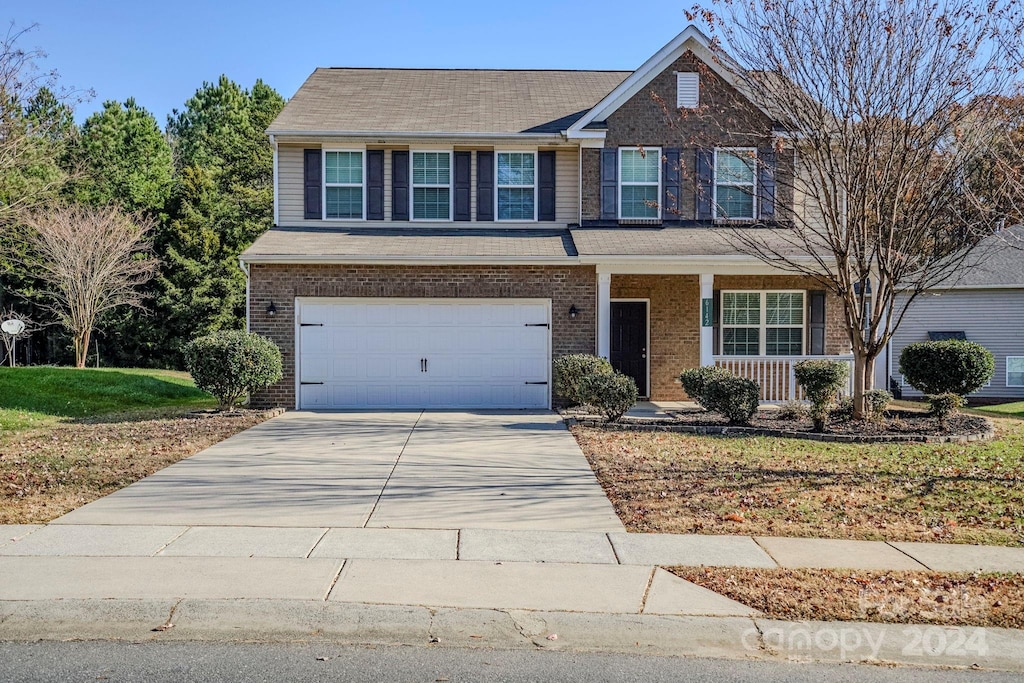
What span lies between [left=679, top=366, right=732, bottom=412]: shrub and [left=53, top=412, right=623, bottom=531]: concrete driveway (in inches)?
106

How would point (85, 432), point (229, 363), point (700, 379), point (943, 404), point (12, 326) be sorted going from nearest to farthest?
point (85, 432), point (943, 404), point (700, 379), point (229, 363), point (12, 326)

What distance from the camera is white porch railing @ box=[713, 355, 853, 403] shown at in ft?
53.1

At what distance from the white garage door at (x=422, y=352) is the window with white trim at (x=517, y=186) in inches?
100

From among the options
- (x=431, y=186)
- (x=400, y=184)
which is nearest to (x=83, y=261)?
(x=400, y=184)

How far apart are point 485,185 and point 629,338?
4583 millimetres

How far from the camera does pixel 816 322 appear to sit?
58.2 ft

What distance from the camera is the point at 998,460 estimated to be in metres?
10.4

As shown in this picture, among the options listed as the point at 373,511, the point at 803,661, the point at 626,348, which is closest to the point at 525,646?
the point at 803,661

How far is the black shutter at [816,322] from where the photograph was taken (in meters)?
17.7

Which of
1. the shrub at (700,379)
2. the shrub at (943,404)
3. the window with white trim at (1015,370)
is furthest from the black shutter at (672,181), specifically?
the window with white trim at (1015,370)

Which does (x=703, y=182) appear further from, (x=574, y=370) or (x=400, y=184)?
(x=400, y=184)

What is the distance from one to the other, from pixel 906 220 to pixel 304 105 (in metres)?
12.7

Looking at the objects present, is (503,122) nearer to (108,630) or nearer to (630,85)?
(630,85)

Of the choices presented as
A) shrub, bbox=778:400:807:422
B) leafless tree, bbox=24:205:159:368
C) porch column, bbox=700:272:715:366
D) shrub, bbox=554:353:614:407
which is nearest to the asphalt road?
shrub, bbox=554:353:614:407
